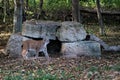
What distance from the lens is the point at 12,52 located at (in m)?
12.8

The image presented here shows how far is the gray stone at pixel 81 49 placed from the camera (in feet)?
40.9

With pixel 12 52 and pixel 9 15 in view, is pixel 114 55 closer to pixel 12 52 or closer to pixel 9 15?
pixel 12 52

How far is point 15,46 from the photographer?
13.0 meters

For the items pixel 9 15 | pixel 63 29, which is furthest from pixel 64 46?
pixel 9 15

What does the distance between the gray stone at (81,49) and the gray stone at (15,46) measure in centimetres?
172

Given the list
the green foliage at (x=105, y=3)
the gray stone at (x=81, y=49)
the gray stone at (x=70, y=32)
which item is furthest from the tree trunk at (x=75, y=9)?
the green foliage at (x=105, y=3)

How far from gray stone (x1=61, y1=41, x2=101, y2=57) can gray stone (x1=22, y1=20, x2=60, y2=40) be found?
0.80 metres

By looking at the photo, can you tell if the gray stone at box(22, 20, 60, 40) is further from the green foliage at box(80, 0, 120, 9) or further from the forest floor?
the green foliage at box(80, 0, 120, 9)

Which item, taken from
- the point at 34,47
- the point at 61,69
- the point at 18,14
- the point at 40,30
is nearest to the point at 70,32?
the point at 40,30

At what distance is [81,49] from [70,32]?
0.80 metres

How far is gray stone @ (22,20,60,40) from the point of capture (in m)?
12.9

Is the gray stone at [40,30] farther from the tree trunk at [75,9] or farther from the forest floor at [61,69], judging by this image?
→ the tree trunk at [75,9]

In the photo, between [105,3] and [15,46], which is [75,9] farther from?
[105,3]

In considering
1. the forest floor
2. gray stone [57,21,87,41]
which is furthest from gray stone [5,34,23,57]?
gray stone [57,21,87,41]
